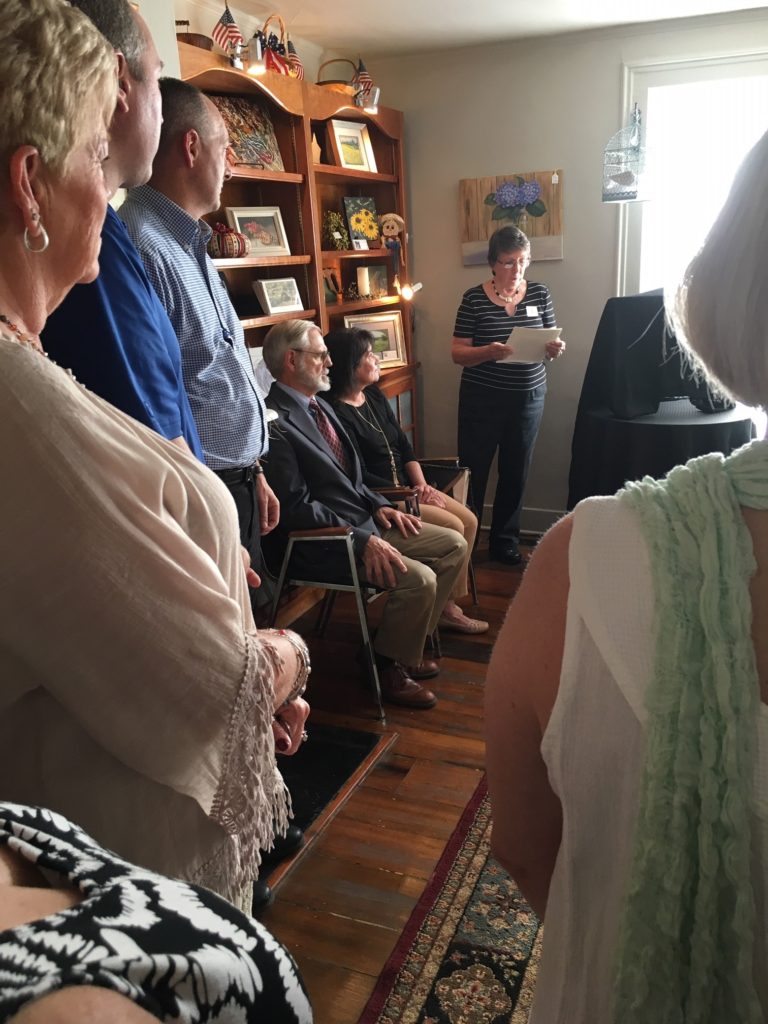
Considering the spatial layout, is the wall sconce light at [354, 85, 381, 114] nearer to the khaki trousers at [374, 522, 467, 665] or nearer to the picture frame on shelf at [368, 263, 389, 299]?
the picture frame on shelf at [368, 263, 389, 299]

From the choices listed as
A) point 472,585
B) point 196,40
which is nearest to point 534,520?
point 472,585

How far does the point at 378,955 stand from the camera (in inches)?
65.0

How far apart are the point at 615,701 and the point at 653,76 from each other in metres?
4.12

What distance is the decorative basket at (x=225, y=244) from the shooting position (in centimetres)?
302

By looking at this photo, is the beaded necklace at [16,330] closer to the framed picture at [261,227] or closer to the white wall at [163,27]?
the white wall at [163,27]

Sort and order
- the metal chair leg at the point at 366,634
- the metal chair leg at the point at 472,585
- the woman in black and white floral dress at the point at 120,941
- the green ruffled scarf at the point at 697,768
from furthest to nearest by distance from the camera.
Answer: the metal chair leg at the point at 472,585
the metal chair leg at the point at 366,634
the green ruffled scarf at the point at 697,768
the woman in black and white floral dress at the point at 120,941

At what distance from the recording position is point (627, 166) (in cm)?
366

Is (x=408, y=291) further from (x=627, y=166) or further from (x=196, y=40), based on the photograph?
(x=196, y=40)

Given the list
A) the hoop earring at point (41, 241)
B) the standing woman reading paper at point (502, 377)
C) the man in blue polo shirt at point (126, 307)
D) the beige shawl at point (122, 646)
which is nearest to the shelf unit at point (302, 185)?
the standing woman reading paper at point (502, 377)

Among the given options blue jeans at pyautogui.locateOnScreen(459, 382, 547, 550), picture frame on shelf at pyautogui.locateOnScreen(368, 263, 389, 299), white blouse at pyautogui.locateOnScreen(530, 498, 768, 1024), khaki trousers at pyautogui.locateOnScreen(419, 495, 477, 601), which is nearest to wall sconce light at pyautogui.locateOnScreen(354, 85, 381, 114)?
picture frame on shelf at pyautogui.locateOnScreen(368, 263, 389, 299)

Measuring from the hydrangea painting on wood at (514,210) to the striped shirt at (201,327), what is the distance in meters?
2.62

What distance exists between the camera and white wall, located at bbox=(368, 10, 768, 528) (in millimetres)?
3785

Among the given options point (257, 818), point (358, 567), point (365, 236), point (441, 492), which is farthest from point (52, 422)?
point (365, 236)

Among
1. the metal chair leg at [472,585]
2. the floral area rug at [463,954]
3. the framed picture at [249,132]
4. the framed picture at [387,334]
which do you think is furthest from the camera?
the framed picture at [387,334]
